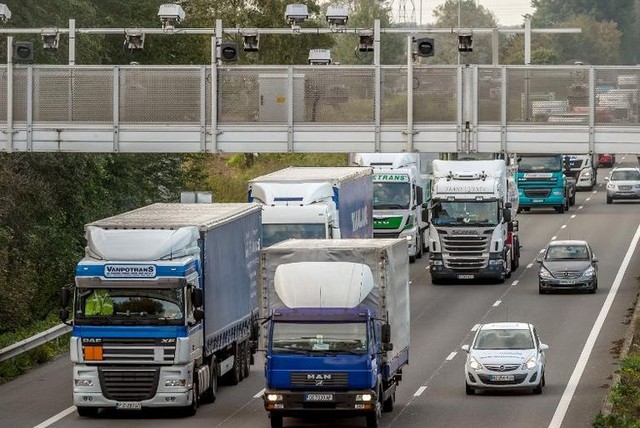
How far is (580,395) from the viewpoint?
37656 millimetres

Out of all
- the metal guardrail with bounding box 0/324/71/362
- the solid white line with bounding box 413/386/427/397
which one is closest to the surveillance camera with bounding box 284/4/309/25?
the solid white line with bounding box 413/386/427/397

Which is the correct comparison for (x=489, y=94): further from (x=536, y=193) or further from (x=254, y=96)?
(x=536, y=193)

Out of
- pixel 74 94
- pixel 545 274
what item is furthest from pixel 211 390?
pixel 545 274

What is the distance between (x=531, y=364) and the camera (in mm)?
37531

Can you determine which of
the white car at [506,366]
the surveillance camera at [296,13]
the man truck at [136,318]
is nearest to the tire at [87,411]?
the man truck at [136,318]

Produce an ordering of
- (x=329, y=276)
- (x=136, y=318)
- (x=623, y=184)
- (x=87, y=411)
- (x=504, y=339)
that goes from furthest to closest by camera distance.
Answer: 1. (x=623, y=184)
2. (x=504, y=339)
3. (x=87, y=411)
4. (x=136, y=318)
5. (x=329, y=276)

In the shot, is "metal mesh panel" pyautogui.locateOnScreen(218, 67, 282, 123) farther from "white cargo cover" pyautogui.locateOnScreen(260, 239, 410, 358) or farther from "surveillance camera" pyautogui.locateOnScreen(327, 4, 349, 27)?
"white cargo cover" pyautogui.locateOnScreen(260, 239, 410, 358)

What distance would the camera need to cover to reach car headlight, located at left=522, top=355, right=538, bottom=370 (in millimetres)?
37441

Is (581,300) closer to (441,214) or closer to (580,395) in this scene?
(441,214)

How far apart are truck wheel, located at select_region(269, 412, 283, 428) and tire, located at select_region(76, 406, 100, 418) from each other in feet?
14.1

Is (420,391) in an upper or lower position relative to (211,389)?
lower

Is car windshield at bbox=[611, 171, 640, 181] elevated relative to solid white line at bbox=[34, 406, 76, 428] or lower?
elevated

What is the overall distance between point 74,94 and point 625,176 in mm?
54804

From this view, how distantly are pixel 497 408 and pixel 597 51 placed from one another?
6584 inches
